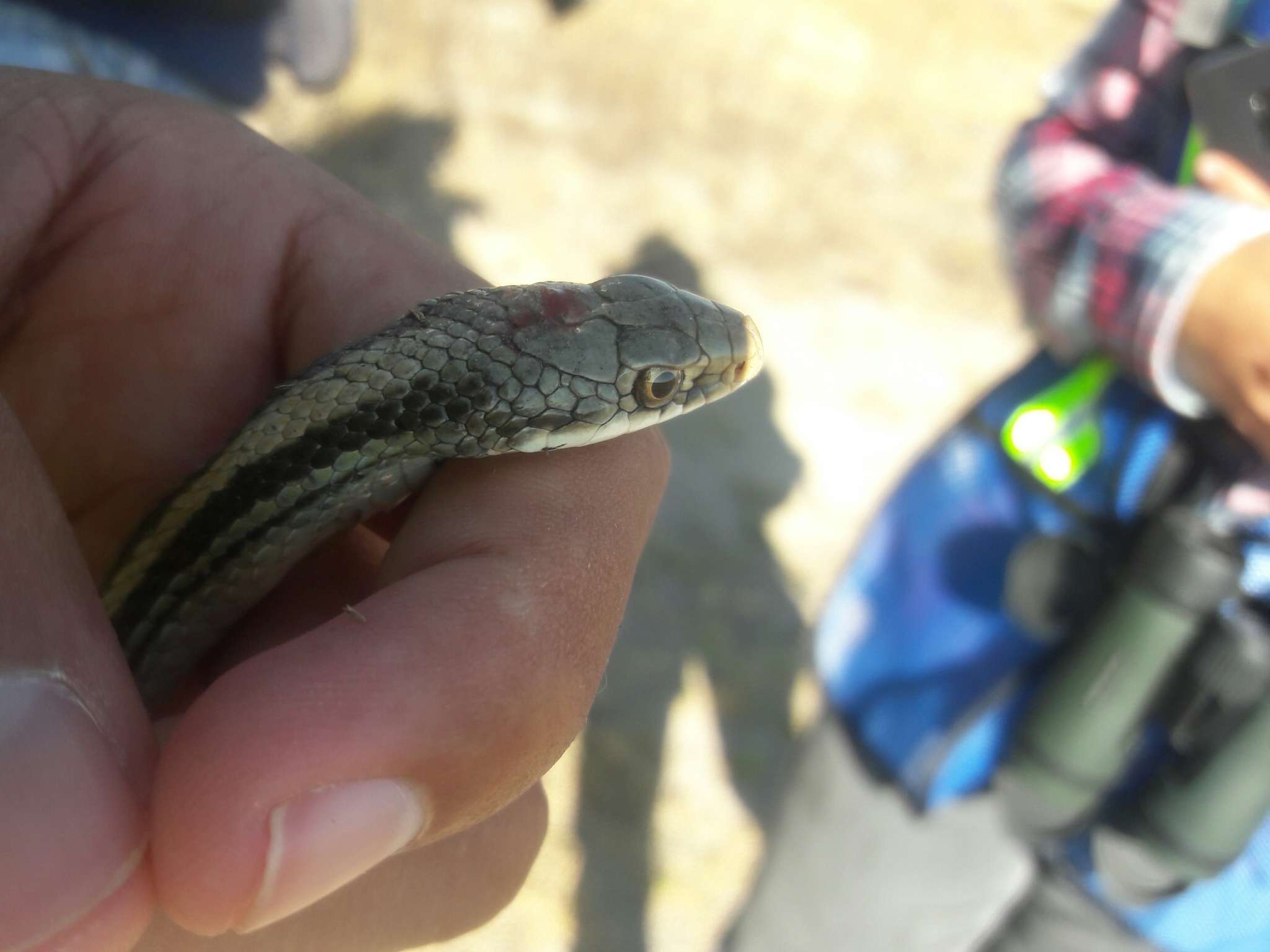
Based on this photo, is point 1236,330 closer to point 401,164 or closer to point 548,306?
point 548,306

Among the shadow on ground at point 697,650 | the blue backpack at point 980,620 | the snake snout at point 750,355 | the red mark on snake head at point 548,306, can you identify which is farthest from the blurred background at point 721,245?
the red mark on snake head at point 548,306

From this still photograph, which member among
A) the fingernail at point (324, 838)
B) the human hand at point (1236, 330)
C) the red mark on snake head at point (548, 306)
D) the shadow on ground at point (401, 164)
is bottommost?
the shadow on ground at point (401, 164)

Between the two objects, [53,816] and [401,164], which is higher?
[53,816]

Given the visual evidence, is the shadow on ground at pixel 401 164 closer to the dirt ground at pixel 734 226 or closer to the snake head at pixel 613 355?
the dirt ground at pixel 734 226

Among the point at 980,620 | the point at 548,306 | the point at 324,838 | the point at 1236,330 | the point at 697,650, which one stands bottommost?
the point at 697,650

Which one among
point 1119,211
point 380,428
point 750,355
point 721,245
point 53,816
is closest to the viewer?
point 53,816

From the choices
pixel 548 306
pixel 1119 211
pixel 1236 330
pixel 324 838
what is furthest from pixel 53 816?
pixel 1119 211

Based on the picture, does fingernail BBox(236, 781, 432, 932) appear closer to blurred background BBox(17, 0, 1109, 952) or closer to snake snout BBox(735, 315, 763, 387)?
snake snout BBox(735, 315, 763, 387)
